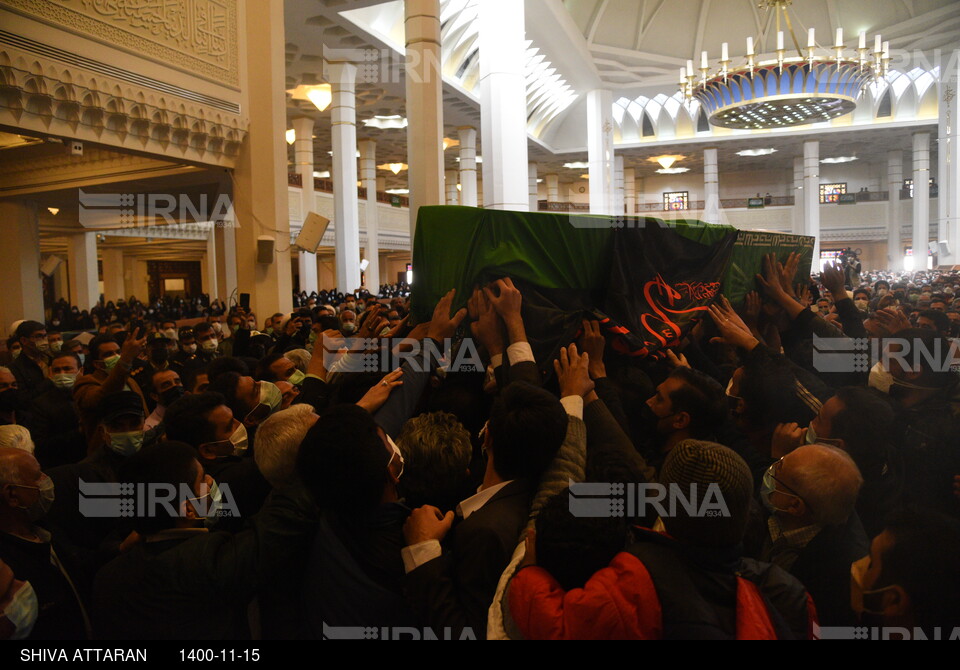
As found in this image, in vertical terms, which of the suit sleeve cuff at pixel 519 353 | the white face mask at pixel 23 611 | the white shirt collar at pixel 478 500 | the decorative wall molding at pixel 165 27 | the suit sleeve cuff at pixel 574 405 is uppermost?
the decorative wall molding at pixel 165 27

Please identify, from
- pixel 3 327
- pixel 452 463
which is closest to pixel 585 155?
pixel 3 327

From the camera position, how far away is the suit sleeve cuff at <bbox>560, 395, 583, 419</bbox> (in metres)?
1.86

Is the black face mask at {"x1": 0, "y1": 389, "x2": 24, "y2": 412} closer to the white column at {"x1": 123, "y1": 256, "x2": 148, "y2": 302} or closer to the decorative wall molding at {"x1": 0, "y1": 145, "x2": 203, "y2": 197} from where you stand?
the decorative wall molding at {"x1": 0, "y1": 145, "x2": 203, "y2": 197}

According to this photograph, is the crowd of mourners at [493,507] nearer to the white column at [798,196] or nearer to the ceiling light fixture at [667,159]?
the ceiling light fixture at [667,159]

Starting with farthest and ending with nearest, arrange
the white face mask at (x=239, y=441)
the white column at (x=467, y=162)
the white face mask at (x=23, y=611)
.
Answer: the white column at (x=467, y=162), the white face mask at (x=239, y=441), the white face mask at (x=23, y=611)

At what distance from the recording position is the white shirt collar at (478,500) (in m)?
1.56

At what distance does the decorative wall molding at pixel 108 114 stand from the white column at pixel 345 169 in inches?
162

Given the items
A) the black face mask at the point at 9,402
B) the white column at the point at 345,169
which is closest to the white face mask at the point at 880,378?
the black face mask at the point at 9,402

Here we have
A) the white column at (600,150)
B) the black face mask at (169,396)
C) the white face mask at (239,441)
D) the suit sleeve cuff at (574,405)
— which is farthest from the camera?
the white column at (600,150)

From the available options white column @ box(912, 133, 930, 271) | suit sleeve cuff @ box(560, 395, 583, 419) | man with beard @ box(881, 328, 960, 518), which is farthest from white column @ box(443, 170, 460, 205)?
suit sleeve cuff @ box(560, 395, 583, 419)

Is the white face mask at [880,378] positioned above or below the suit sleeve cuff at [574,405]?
below

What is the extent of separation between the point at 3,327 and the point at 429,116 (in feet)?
24.0

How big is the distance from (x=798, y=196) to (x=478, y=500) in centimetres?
2866

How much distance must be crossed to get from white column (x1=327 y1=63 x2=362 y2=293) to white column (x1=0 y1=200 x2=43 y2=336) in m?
4.90
